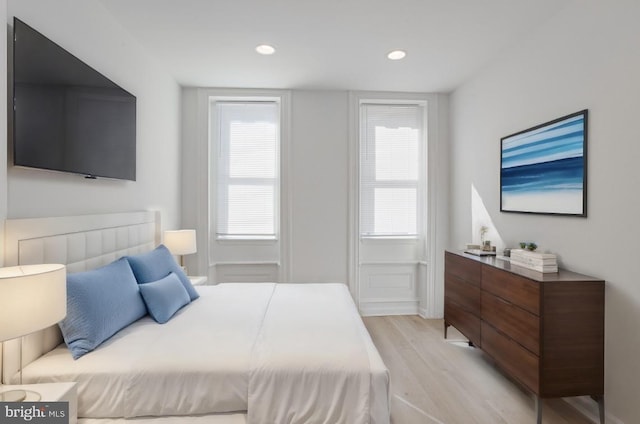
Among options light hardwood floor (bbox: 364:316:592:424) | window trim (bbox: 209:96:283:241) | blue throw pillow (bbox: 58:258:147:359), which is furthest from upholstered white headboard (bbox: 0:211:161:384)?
light hardwood floor (bbox: 364:316:592:424)

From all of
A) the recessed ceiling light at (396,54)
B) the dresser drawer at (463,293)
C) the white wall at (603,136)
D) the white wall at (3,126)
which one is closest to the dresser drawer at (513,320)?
the dresser drawer at (463,293)

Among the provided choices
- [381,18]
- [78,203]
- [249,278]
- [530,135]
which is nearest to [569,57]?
[530,135]

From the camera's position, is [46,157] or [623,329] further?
[623,329]

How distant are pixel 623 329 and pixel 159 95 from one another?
3.93 metres

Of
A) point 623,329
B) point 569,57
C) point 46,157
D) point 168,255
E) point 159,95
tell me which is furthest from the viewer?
point 159,95

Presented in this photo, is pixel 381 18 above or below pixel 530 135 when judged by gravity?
above

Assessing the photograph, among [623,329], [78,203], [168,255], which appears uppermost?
[78,203]

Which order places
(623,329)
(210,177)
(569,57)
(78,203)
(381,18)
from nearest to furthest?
(623,329) < (78,203) < (569,57) < (381,18) < (210,177)

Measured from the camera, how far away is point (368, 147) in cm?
416

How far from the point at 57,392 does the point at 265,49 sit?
271 cm

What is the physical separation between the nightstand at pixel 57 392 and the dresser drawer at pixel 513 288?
237 centimetres

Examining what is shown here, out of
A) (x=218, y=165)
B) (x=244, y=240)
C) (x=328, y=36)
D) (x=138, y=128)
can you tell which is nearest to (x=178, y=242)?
(x=244, y=240)

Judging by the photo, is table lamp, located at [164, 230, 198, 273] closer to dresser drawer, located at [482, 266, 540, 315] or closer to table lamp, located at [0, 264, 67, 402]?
table lamp, located at [0, 264, 67, 402]

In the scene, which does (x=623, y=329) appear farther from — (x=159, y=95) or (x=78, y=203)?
(x=159, y=95)
